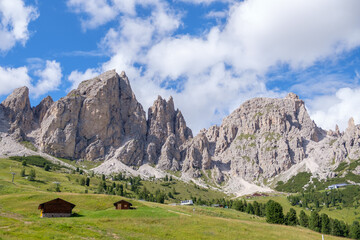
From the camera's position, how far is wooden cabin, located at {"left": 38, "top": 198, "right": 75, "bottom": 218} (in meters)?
Answer: 67.5

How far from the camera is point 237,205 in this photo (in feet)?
501

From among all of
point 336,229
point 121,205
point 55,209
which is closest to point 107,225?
point 55,209

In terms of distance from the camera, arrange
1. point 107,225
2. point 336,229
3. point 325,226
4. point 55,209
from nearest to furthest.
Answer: point 107,225
point 55,209
point 336,229
point 325,226

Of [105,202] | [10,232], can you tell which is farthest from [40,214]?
[10,232]

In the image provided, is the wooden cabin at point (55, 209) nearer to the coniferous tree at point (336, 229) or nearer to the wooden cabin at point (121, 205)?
the wooden cabin at point (121, 205)

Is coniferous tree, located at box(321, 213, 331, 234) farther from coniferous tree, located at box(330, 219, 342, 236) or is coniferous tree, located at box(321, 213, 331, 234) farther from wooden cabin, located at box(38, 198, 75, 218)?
wooden cabin, located at box(38, 198, 75, 218)

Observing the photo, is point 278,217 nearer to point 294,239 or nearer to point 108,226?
point 294,239

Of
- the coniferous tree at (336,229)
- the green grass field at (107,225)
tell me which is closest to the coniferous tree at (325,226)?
the coniferous tree at (336,229)

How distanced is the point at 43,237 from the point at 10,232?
16.3 feet

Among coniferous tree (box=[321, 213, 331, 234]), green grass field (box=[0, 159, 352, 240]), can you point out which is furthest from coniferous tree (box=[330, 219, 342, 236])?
green grass field (box=[0, 159, 352, 240])

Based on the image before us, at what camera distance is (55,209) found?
225ft

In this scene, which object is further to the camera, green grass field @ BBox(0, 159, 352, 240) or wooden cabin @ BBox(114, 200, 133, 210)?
wooden cabin @ BBox(114, 200, 133, 210)

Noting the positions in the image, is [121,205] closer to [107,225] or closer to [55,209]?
[55,209]

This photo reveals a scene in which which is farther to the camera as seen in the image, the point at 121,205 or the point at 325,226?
the point at 325,226
